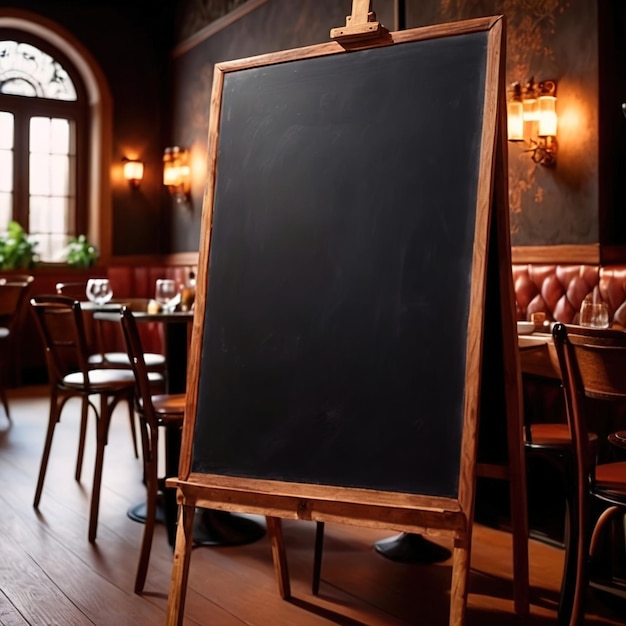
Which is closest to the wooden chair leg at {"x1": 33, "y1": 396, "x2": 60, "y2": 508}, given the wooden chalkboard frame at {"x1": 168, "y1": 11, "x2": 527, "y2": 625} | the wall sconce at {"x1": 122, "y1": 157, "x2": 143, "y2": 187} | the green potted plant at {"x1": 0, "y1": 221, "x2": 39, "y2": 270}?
the wooden chalkboard frame at {"x1": 168, "y1": 11, "x2": 527, "y2": 625}

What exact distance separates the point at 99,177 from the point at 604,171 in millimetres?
5459

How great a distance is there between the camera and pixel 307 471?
79.8 inches

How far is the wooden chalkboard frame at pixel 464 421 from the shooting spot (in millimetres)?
1851

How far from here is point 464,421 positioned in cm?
188

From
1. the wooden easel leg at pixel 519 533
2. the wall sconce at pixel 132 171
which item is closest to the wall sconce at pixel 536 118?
the wooden easel leg at pixel 519 533

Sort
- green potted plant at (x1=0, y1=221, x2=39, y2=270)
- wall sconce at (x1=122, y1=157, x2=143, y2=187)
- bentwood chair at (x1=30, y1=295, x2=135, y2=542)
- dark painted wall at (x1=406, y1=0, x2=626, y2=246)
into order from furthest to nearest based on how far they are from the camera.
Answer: wall sconce at (x1=122, y1=157, x2=143, y2=187), green potted plant at (x1=0, y1=221, x2=39, y2=270), dark painted wall at (x1=406, y1=0, x2=626, y2=246), bentwood chair at (x1=30, y1=295, x2=135, y2=542)

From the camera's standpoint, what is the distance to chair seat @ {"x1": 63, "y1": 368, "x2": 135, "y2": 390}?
12.2 feet

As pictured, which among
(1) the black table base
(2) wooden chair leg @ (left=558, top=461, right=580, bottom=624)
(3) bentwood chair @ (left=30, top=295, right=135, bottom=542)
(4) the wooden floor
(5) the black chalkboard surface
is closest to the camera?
(5) the black chalkboard surface

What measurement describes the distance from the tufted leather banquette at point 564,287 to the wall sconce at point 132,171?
4.92 meters

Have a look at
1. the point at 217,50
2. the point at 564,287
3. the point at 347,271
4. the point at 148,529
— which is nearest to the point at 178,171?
the point at 217,50

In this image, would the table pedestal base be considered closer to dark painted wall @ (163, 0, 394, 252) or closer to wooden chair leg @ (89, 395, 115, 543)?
wooden chair leg @ (89, 395, 115, 543)

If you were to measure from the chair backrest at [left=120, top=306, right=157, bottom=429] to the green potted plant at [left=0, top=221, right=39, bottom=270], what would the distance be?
17.0 feet

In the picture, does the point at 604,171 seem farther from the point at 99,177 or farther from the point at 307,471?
the point at 99,177

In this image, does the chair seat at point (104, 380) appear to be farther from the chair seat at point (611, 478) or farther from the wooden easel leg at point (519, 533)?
the chair seat at point (611, 478)
